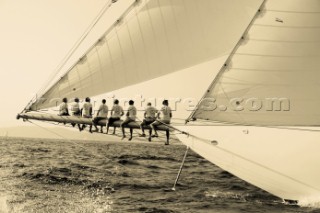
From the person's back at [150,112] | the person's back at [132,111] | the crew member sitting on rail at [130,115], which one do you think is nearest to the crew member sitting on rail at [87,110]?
the crew member sitting on rail at [130,115]

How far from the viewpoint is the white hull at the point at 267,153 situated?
13180 millimetres

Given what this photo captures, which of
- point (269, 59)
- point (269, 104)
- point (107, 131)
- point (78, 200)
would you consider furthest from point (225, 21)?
point (78, 200)

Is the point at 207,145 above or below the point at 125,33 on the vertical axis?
below

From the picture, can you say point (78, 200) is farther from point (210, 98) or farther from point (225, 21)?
point (225, 21)

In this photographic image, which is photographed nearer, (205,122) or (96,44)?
(96,44)

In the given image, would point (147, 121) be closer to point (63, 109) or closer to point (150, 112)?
point (150, 112)

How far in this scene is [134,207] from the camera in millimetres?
14969

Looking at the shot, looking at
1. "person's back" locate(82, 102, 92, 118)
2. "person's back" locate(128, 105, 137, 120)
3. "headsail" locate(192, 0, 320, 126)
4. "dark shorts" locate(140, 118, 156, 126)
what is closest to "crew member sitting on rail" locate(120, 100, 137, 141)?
"person's back" locate(128, 105, 137, 120)

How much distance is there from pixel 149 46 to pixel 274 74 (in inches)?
156

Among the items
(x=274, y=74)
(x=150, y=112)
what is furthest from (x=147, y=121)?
(x=274, y=74)

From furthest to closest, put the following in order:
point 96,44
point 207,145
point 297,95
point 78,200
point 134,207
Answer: point 78,200, point 134,207, point 207,145, point 297,95, point 96,44

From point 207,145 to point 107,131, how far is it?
3379mm

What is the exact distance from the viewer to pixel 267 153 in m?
13.4

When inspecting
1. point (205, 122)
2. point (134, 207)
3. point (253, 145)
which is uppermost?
point (205, 122)
